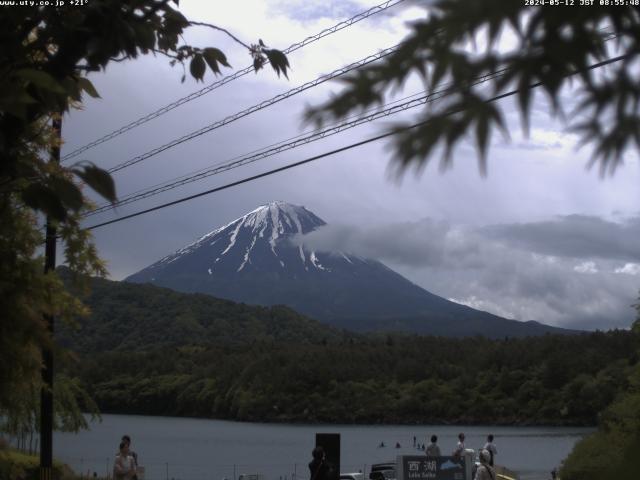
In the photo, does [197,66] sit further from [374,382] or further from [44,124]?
Answer: [374,382]

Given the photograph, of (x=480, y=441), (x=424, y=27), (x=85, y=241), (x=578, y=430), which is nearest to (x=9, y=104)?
(x=424, y=27)

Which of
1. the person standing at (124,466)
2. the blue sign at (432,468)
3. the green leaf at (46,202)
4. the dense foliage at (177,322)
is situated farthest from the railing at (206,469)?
the green leaf at (46,202)

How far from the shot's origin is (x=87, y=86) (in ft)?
18.0

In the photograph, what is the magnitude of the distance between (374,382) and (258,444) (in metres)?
27.9

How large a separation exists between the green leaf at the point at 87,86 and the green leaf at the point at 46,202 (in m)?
1.41

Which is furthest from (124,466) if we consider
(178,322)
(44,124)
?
(178,322)

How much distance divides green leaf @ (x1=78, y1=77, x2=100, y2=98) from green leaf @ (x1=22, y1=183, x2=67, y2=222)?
55.6 inches

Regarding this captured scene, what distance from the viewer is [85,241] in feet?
22.5

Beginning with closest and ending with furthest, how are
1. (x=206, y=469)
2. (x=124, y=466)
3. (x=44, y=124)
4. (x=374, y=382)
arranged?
(x=44, y=124) → (x=124, y=466) → (x=206, y=469) → (x=374, y=382)

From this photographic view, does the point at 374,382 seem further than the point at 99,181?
Yes

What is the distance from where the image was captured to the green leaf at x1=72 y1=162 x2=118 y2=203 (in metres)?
4.12

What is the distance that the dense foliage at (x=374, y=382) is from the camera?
10106cm

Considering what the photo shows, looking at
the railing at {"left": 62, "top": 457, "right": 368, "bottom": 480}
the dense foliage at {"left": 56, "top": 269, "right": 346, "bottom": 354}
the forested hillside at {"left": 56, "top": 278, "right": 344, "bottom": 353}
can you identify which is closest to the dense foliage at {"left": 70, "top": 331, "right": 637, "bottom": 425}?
the dense foliage at {"left": 56, "top": 269, "right": 346, "bottom": 354}

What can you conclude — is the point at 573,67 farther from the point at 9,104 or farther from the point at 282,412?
the point at 282,412
